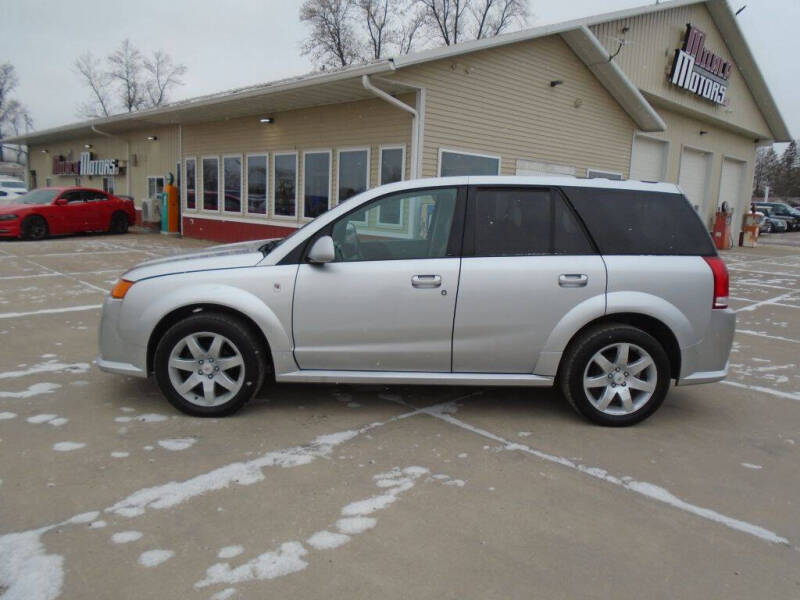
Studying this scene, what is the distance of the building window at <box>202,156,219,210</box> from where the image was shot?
639 inches

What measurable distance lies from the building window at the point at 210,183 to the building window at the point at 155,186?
340 centimetres

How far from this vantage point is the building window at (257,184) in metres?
14.6

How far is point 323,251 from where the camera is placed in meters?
3.92

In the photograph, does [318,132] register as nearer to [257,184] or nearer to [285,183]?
[285,183]

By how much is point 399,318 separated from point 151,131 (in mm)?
18227

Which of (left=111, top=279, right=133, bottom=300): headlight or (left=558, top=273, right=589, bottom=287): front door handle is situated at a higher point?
(left=558, top=273, right=589, bottom=287): front door handle

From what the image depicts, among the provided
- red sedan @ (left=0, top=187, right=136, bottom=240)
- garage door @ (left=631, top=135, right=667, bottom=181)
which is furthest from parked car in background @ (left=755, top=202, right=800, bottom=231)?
red sedan @ (left=0, top=187, right=136, bottom=240)

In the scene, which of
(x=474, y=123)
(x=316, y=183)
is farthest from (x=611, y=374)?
(x=316, y=183)

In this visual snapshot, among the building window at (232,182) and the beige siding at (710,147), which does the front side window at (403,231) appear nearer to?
the building window at (232,182)

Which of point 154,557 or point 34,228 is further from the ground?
point 34,228

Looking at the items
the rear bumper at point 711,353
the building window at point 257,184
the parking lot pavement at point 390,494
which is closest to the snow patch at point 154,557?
the parking lot pavement at point 390,494

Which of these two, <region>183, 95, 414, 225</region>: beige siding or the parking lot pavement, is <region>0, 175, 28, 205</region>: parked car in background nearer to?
<region>183, 95, 414, 225</region>: beige siding

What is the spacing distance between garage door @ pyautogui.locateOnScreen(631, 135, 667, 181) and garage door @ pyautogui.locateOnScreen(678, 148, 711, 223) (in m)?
1.48

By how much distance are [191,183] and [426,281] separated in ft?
49.8
